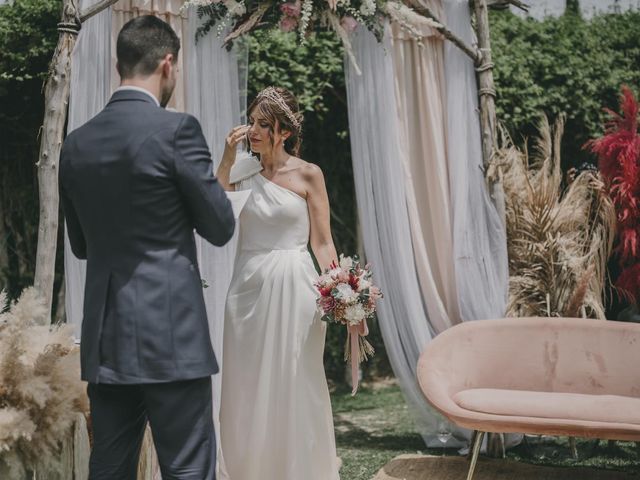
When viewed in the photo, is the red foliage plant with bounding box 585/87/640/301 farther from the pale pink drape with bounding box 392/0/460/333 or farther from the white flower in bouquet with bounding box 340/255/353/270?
the white flower in bouquet with bounding box 340/255/353/270

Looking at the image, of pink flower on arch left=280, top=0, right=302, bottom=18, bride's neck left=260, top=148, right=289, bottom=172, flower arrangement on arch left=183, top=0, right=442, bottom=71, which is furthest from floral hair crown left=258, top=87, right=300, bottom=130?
pink flower on arch left=280, top=0, right=302, bottom=18

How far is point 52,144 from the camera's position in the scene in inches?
165

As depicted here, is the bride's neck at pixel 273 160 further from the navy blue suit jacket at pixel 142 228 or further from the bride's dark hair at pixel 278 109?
the navy blue suit jacket at pixel 142 228

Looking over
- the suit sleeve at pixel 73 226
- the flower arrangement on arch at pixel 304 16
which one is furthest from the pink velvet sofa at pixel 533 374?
the suit sleeve at pixel 73 226

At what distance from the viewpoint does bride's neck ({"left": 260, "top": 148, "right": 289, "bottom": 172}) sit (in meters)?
3.77

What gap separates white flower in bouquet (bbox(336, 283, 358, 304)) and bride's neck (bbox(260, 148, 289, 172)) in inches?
28.4

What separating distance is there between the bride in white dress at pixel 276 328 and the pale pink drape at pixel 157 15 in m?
1.16

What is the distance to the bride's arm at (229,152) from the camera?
3.49 m

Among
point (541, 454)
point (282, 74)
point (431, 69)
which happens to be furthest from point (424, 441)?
point (282, 74)

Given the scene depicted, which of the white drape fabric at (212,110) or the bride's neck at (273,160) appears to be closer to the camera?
the bride's neck at (273,160)

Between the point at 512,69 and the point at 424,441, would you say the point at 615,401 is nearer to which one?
the point at 424,441

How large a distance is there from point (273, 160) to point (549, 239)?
7.47ft

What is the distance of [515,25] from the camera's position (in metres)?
6.82

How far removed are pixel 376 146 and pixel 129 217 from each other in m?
3.09
